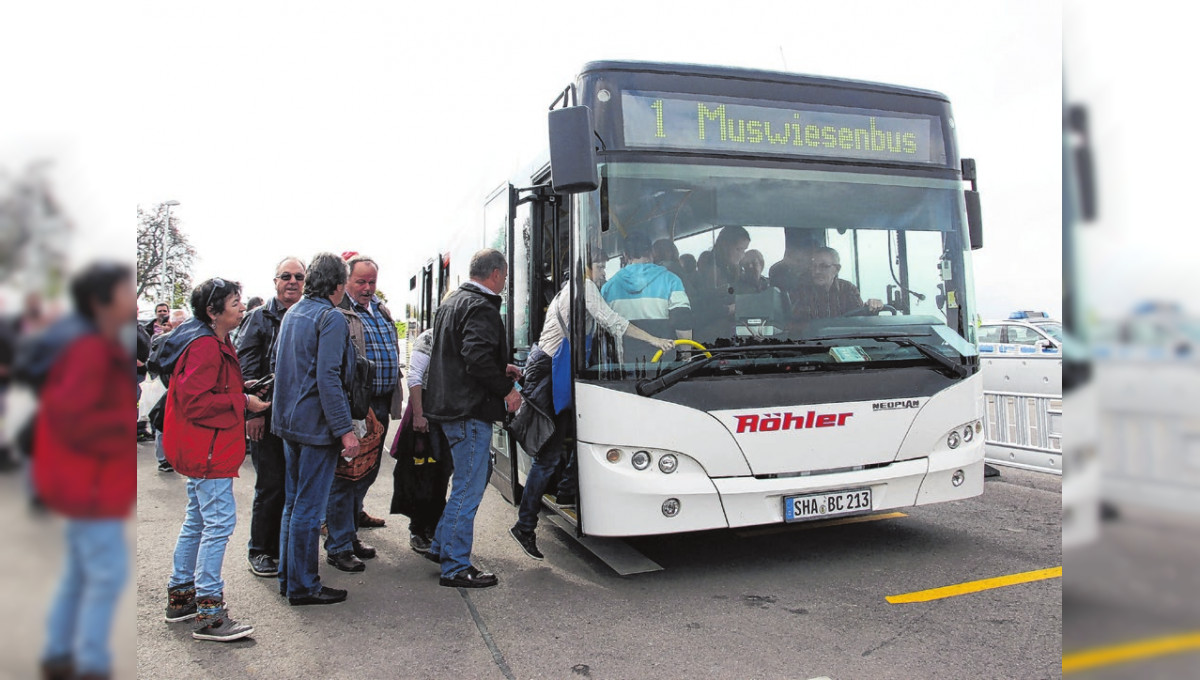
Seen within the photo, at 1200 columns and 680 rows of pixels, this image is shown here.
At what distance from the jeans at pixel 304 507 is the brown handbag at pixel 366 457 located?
588 mm

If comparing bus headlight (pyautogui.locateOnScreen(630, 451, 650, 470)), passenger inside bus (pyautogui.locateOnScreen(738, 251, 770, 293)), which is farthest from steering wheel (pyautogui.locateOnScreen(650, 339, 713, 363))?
bus headlight (pyautogui.locateOnScreen(630, 451, 650, 470))

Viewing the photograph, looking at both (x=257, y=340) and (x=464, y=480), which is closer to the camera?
(x=464, y=480)

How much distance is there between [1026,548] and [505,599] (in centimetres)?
344

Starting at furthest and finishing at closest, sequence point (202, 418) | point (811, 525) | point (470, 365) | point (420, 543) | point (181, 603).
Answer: point (811, 525)
point (420, 543)
point (470, 365)
point (181, 603)
point (202, 418)

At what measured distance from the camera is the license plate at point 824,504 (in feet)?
15.3

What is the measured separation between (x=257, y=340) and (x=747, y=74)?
3629 millimetres

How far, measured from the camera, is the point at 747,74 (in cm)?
498

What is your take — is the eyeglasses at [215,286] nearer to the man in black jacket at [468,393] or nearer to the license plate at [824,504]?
the man in black jacket at [468,393]

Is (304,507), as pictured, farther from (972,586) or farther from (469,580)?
(972,586)

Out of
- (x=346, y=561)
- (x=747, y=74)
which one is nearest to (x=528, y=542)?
(x=346, y=561)

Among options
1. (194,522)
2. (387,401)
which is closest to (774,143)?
(387,401)

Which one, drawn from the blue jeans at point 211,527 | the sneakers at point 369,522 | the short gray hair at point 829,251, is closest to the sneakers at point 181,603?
the blue jeans at point 211,527

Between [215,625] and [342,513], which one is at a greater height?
[342,513]

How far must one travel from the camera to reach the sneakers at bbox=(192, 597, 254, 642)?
3992mm
